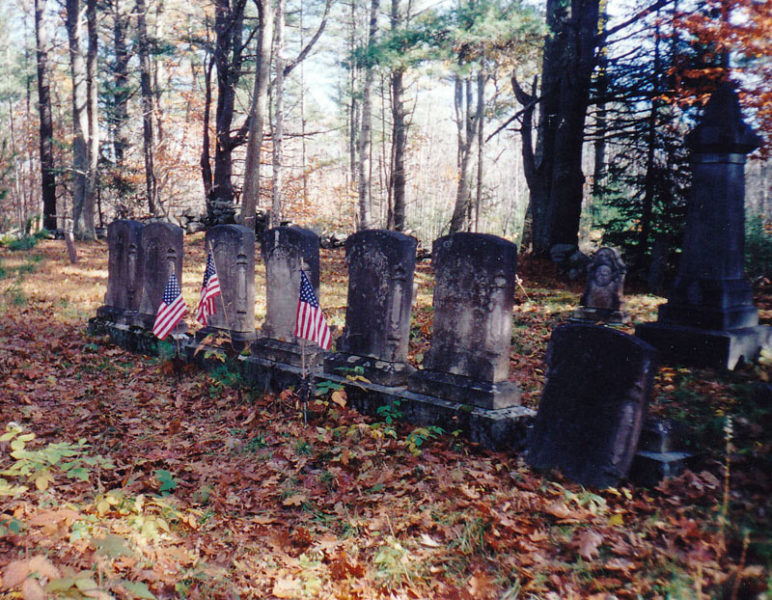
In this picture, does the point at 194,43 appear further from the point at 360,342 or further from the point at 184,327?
the point at 360,342

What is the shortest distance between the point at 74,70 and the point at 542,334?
19.4 m

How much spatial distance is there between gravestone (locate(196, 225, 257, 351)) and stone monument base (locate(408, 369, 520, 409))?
121 inches

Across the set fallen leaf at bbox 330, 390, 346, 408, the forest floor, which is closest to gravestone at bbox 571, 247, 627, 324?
the forest floor

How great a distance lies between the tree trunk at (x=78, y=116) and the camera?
19828 mm

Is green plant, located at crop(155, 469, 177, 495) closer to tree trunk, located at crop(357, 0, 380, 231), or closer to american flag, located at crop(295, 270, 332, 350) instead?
american flag, located at crop(295, 270, 332, 350)

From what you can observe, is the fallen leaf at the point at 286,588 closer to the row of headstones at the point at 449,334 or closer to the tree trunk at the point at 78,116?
the row of headstones at the point at 449,334

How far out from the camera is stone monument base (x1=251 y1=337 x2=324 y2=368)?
6.82m

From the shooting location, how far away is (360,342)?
6.34 meters

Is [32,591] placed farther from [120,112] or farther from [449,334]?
[120,112]

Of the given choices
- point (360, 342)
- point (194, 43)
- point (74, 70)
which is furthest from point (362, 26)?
point (360, 342)

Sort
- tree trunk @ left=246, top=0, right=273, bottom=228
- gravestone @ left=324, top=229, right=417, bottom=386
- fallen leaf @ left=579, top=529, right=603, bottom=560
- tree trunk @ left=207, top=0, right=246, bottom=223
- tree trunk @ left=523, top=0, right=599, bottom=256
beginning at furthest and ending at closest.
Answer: tree trunk @ left=207, top=0, right=246, bottom=223
tree trunk @ left=246, top=0, right=273, bottom=228
tree trunk @ left=523, top=0, right=599, bottom=256
gravestone @ left=324, top=229, right=417, bottom=386
fallen leaf @ left=579, top=529, right=603, bottom=560

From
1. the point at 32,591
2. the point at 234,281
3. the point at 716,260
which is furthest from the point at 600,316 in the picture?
the point at 32,591

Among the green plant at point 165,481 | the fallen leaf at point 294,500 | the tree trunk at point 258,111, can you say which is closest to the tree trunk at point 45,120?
Answer: the tree trunk at point 258,111

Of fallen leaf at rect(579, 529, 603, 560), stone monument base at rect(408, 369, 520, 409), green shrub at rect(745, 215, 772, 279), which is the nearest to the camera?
fallen leaf at rect(579, 529, 603, 560)
